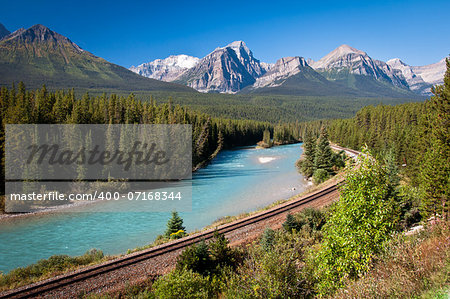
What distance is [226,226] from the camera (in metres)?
24.0

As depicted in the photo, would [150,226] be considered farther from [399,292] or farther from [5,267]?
[399,292]

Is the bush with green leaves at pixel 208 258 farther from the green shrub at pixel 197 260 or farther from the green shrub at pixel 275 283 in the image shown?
the green shrub at pixel 275 283

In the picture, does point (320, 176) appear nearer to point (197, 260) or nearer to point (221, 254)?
point (221, 254)

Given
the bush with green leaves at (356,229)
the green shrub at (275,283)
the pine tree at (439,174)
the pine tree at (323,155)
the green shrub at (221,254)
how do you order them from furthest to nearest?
1. the pine tree at (323,155)
2. the pine tree at (439,174)
3. the green shrub at (221,254)
4. the bush with green leaves at (356,229)
5. the green shrub at (275,283)

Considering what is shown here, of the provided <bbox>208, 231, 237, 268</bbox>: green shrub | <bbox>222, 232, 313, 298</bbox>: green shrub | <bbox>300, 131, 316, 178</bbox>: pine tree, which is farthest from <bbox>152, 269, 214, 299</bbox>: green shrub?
<bbox>300, 131, 316, 178</bbox>: pine tree

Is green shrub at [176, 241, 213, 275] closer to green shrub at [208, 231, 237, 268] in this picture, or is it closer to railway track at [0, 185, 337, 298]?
green shrub at [208, 231, 237, 268]

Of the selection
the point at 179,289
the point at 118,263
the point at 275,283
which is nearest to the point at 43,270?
the point at 118,263

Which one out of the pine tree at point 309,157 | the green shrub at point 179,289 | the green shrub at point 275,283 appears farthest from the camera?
the pine tree at point 309,157

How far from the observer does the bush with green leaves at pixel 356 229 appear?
10.1 m

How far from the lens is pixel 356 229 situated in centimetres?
1073

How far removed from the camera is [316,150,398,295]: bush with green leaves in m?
10.1

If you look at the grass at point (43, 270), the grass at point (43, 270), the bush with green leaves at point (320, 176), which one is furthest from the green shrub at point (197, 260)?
the bush with green leaves at point (320, 176)

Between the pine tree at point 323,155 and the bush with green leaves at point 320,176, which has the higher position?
the pine tree at point 323,155

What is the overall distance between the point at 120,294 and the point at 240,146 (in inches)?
4364
